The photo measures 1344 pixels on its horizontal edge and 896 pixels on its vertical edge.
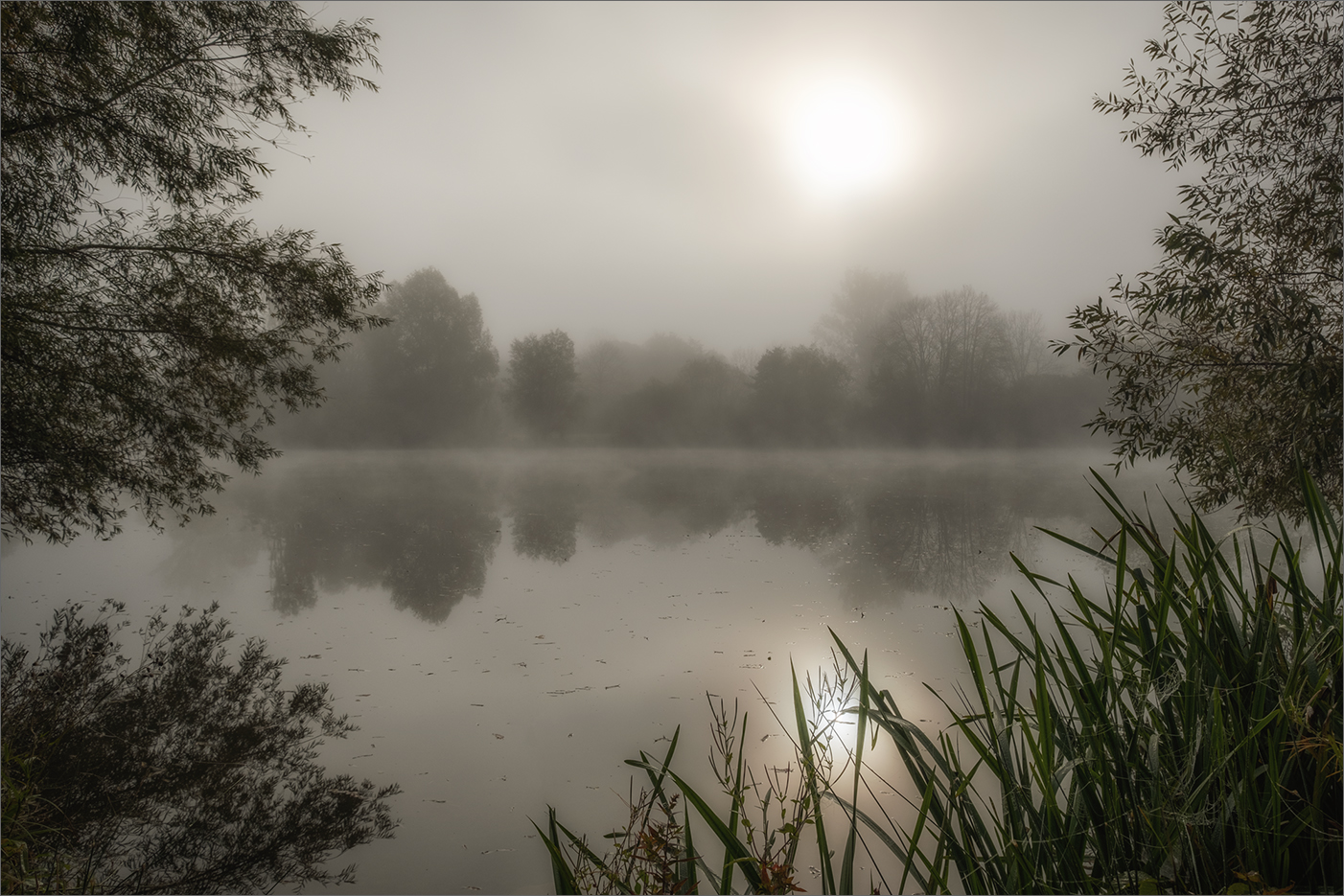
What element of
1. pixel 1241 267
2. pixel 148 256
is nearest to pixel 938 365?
pixel 1241 267

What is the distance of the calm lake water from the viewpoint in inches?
129

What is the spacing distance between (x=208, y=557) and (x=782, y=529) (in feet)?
26.8

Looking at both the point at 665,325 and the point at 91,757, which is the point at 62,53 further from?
the point at 665,325

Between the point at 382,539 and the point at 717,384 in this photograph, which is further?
the point at 717,384

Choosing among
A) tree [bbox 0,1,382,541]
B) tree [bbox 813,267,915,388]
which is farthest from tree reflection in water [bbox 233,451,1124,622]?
tree [bbox 813,267,915,388]

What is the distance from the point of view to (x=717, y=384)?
1936 cm

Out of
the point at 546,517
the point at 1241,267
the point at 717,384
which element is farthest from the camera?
the point at 717,384

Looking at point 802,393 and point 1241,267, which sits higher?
point 802,393

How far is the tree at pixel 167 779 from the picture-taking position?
2512mm

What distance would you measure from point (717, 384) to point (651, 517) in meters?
8.41

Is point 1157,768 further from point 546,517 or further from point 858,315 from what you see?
point 858,315

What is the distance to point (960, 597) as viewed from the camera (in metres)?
6.13

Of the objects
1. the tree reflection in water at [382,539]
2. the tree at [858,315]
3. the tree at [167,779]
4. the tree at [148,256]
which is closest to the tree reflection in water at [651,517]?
the tree reflection in water at [382,539]

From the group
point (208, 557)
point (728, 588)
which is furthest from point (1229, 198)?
point (208, 557)
